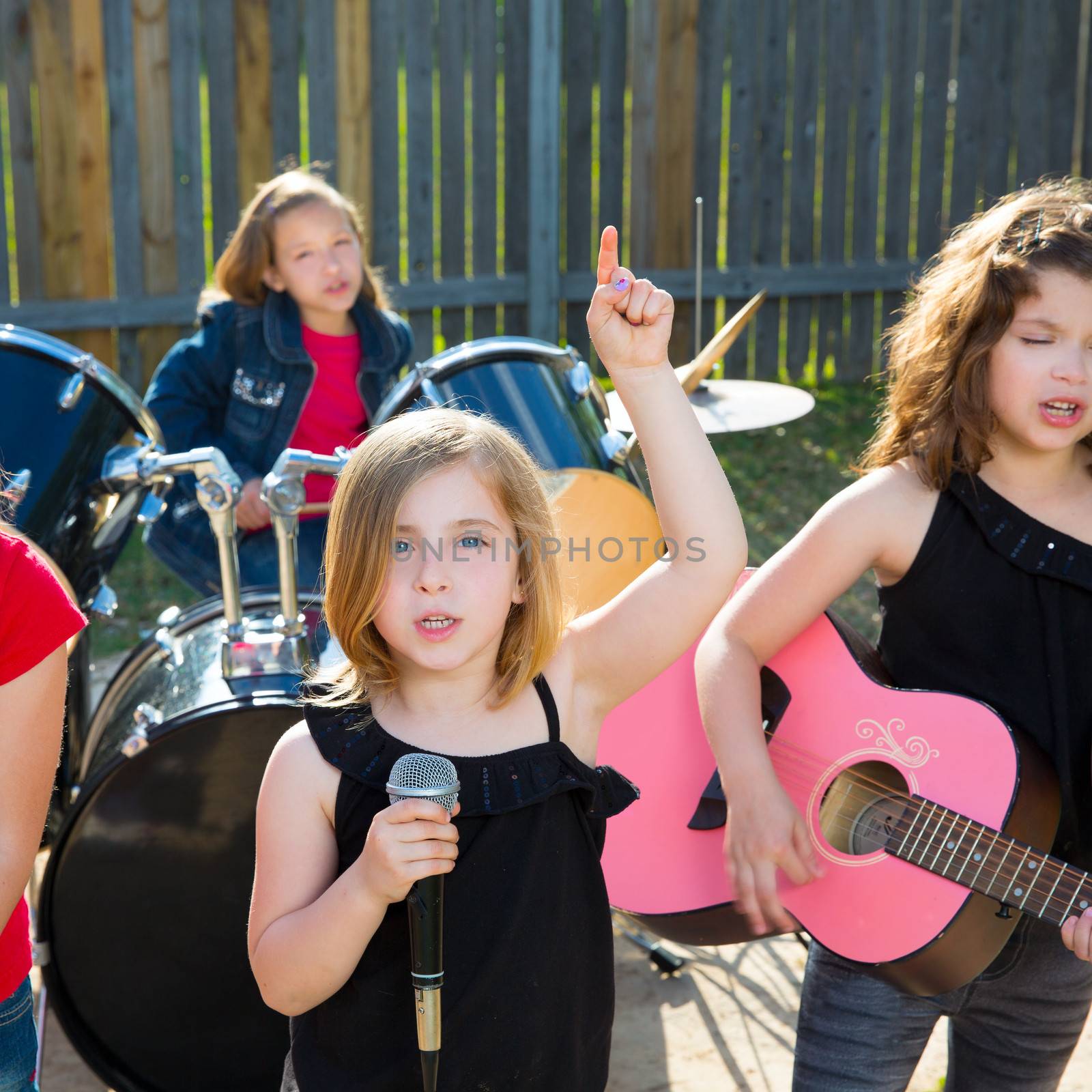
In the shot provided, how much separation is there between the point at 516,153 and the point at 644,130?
0.69 meters

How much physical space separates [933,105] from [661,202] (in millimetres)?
1849

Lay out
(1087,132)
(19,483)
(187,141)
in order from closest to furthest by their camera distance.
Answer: (19,483), (187,141), (1087,132)

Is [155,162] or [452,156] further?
[452,156]

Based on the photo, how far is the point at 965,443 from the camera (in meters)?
1.93

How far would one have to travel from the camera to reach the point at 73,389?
262 cm

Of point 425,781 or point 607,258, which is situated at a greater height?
point 607,258

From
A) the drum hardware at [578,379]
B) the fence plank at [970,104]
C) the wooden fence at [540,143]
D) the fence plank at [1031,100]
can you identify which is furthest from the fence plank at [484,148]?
the drum hardware at [578,379]

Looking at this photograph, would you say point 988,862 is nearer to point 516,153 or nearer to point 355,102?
point 355,102

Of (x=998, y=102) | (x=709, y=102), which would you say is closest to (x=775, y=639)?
(x=709, y=102)

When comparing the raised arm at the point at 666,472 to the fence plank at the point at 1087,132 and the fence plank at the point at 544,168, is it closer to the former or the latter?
the fence plank at the point at 544,168

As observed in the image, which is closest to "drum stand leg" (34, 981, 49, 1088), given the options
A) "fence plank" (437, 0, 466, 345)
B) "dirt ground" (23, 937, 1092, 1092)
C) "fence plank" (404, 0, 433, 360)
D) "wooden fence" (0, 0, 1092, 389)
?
"dirt ground" (23, 937, 1092, 1092)

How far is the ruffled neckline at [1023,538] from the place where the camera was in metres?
1.85

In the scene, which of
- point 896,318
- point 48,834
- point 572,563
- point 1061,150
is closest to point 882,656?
point 572,563

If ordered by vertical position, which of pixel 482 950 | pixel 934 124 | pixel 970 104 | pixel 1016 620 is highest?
pixel 970 104
